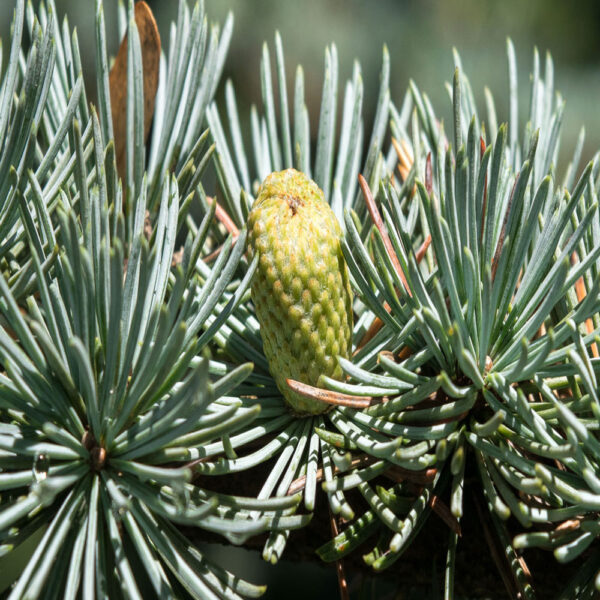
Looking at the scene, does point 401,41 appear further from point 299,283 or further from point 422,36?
point 299,283

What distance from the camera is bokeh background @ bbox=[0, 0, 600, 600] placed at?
1453 mm

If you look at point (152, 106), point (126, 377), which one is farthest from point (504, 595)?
point (152, 106)

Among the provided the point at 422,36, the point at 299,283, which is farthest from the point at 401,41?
the point at 299,283

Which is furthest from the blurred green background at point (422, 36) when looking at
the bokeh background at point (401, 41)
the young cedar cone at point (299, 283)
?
the young cedar cone at point (299, 283)

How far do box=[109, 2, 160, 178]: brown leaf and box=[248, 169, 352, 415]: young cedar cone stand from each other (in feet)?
0.51

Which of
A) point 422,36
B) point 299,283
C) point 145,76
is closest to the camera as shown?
point 299,283

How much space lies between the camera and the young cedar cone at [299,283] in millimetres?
378

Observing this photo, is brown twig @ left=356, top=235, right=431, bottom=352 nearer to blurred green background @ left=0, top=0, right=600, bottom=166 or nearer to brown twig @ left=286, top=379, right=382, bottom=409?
brown twig @ left=286, top=379, right=382, bottom=409

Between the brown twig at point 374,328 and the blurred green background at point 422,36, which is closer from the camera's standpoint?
the brown twig at point 374,328

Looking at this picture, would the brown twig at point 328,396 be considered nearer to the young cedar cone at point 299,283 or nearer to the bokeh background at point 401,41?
the young cedar cone at point 299,283

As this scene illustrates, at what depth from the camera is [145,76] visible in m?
0.50

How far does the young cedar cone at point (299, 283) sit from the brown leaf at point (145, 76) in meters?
0.16

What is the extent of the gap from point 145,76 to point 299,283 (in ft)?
0.72

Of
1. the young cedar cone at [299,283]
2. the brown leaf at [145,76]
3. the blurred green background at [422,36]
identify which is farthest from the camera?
the blurred green background at [422,36]
